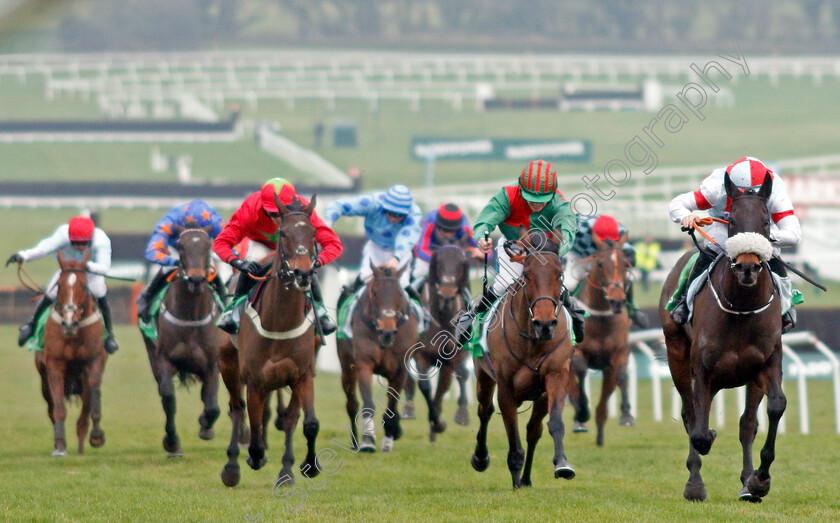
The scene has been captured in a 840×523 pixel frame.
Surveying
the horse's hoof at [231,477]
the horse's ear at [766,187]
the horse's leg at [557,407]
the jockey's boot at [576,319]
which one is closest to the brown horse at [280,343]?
the horse's hoof at [231,477]

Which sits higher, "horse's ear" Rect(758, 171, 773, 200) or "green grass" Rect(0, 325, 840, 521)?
"horse's ear" Rect(758, 171, 773, 200)

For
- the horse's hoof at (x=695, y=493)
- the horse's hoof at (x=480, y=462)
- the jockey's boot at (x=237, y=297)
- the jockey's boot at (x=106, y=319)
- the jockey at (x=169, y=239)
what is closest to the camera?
the horse's hoof at (x=695, y=493)

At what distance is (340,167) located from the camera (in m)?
40.1

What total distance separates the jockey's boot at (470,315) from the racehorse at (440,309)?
2.10 m

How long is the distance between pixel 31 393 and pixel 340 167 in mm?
25034

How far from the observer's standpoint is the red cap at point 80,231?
9.84m

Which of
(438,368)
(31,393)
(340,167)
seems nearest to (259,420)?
(438,368)

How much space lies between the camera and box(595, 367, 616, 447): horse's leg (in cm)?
1039

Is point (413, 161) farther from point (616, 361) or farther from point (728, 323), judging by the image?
point (728, 323)

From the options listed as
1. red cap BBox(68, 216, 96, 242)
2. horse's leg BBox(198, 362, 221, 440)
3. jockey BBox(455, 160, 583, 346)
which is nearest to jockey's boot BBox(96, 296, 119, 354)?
red cap BBox(68, 216, 96, 242)

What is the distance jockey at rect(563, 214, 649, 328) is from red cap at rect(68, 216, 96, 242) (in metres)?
4.28

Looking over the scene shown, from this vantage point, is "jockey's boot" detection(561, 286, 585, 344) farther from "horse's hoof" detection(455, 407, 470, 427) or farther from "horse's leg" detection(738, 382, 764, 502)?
"horse's hoof" detection(455, 407, 470, 427)

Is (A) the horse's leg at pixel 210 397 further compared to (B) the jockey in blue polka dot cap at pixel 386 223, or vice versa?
(B) the jockey in blue polka dot cap at pixel 386 223

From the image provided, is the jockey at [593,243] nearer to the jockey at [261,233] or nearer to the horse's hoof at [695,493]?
the jockey at [261,233]
